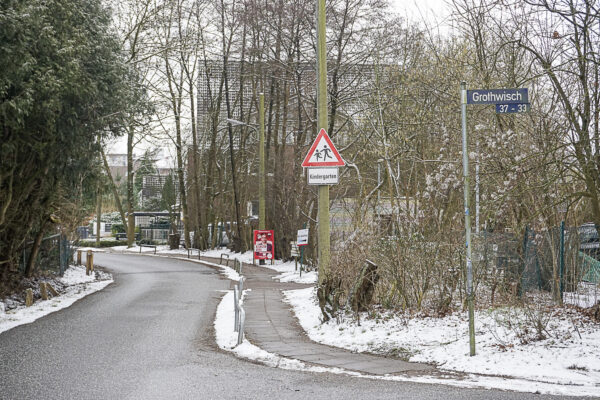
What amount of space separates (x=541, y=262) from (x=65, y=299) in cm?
1283

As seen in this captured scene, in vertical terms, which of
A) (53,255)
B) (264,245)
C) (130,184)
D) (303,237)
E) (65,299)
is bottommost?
(65,299)

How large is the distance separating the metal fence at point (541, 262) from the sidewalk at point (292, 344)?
2946 millimetres

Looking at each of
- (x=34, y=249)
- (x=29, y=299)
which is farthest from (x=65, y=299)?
(x=34, y=249)

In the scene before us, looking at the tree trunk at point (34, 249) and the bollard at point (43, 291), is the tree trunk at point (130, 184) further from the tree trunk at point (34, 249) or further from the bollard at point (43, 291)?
the bollard at point (43, 291)

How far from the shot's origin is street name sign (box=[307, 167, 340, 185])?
1308 cm

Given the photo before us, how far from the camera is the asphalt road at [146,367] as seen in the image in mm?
7730

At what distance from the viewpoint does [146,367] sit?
31.0 feet

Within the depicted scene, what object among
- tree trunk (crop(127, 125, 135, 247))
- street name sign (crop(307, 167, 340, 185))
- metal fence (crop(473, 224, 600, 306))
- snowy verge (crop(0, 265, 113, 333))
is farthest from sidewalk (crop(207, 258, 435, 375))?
tree trunk (crop(127, 125, 135, 247))

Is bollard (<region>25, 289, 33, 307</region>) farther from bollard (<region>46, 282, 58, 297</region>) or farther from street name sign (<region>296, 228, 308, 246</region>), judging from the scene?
street name sign (<region>296, 228, 308, 246</region>)

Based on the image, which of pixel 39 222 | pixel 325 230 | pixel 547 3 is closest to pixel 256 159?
pixel 39 222

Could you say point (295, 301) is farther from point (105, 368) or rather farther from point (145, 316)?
point (105, 368)

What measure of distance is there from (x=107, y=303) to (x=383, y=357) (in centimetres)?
1072

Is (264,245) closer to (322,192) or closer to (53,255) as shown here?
(53,255)

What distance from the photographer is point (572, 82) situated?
12.7m
